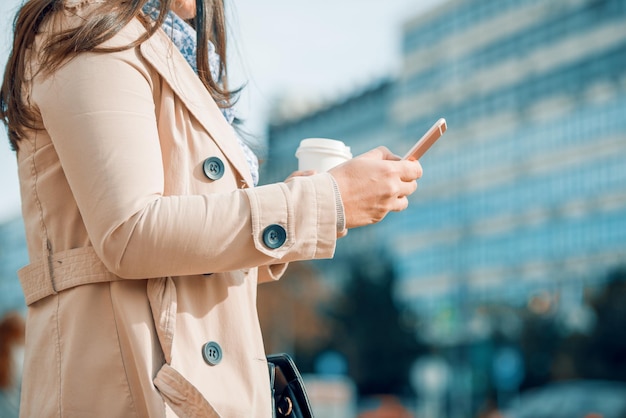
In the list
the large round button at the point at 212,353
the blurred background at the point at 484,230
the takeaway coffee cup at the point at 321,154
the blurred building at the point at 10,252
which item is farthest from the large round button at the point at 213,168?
the blurred building at the point at 10,252

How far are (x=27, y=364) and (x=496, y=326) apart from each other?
170ft

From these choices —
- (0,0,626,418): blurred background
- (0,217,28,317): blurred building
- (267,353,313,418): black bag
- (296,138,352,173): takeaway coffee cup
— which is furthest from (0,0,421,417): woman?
(0,217,28,317): blurred building

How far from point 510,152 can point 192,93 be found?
5918 cm

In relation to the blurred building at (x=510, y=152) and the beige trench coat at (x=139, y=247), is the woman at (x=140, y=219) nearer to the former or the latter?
the beige trench coat at (x=139, y=247)

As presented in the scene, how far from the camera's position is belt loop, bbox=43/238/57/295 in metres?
1.89

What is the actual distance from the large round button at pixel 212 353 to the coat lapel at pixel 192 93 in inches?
14.0

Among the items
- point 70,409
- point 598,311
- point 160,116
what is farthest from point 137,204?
point 598,311

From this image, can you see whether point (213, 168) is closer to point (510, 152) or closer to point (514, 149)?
point (514, 149)

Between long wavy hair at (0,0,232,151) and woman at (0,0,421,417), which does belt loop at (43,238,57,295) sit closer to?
woman at (0,0,421,417)

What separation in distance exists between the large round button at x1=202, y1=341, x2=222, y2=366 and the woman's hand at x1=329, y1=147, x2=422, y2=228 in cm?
34

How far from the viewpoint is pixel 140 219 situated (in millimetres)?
1797

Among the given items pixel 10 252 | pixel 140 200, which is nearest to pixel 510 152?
pixel 140 200

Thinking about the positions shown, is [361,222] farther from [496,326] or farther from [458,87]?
[458,87]

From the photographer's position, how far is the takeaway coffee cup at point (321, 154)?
2.46 meters
